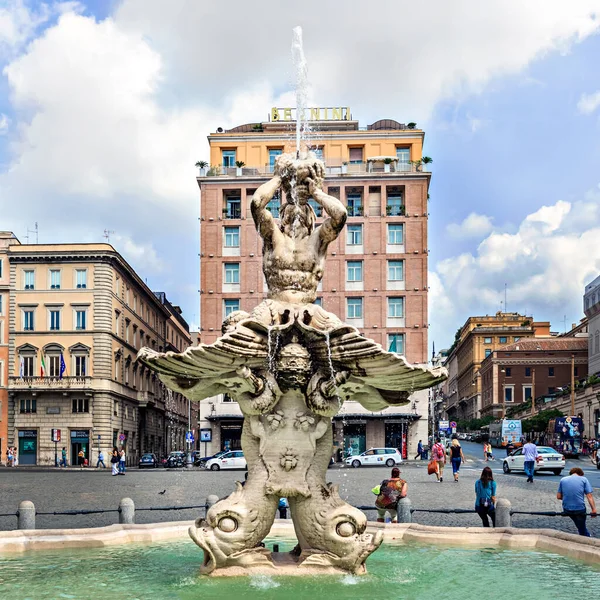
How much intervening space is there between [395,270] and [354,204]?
5.79 m

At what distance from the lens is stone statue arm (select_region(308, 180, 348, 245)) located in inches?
340

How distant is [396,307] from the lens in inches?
2293

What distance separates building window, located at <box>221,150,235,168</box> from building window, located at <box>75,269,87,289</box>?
13465 mm

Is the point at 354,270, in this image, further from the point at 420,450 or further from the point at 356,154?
the point at 420,450

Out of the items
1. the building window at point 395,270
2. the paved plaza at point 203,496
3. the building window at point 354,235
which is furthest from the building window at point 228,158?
the paved plaza at point 203,496

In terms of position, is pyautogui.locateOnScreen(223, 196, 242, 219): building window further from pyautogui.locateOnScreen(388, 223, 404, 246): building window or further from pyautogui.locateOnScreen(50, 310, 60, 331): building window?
pyautogui.locateOnScreen(50, 310, 60, 331): building window

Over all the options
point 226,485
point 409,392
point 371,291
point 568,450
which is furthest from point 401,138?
point 409,392

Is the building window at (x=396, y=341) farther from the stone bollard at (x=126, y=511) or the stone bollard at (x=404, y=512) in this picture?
the stone bollard at (x=126, y=511)

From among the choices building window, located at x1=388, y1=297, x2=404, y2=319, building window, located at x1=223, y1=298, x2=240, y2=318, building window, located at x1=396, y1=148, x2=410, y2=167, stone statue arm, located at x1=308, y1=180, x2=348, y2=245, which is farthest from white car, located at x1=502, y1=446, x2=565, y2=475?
building window, located at x1=396, y1=148, x2=410, y2=167

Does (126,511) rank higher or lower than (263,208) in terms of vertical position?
lower

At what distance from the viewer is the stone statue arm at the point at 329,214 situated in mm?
8625

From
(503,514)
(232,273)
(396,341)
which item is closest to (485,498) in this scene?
(503,514)

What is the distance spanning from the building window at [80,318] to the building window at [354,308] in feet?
65.0

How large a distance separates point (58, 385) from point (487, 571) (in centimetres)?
5438
